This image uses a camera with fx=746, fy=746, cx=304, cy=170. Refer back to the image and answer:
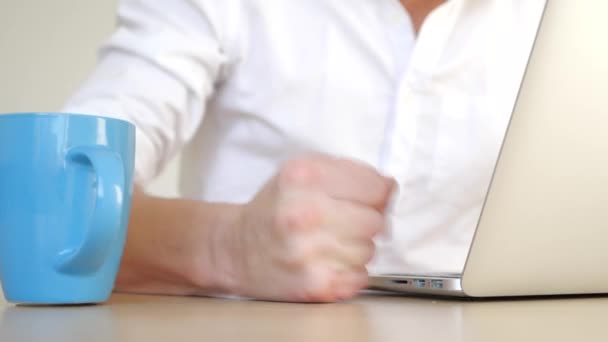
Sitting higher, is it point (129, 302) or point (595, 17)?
point (595, 17)

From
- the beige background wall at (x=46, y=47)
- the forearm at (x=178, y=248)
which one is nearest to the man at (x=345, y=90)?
the forearm at (x=178, y=248)

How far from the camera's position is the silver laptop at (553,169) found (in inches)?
15.4

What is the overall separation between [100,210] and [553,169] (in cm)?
26

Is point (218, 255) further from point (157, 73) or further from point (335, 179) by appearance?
point (157, 73)

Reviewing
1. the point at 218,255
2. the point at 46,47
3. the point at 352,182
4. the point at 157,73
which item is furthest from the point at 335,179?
the point at 46,47

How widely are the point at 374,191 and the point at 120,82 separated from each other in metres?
0.40

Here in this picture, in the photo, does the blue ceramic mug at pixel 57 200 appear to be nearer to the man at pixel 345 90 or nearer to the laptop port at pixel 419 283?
the laptop port at pixel 419 283

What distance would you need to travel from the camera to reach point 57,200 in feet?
1.48

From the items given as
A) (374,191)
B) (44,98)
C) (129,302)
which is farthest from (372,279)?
(44,98)

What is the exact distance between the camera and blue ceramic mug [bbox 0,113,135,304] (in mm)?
446

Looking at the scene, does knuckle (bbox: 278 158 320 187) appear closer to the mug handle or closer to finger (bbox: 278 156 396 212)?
finger (bbox: 278 156 396 212)

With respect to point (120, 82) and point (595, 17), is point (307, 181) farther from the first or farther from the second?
point (120, 82)

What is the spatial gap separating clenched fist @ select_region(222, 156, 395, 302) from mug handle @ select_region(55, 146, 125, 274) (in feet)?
0.42

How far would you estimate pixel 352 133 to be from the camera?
99 cm
